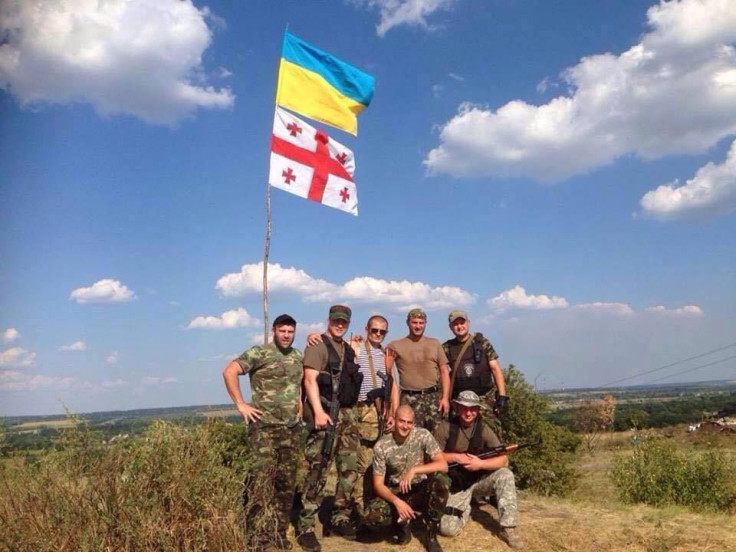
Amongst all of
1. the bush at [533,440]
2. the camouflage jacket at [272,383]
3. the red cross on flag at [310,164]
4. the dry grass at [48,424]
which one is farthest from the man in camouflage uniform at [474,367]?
the bush at [533,440]

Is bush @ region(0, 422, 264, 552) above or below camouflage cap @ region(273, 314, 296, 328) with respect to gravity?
below

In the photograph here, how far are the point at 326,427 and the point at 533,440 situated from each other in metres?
10.1

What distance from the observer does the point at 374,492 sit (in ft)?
20.4

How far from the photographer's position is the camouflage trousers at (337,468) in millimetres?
6105

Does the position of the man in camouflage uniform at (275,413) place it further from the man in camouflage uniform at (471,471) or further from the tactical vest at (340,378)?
the man in camouflage uniform at (471,471)

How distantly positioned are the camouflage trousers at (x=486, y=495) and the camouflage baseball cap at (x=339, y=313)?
94.4 inches

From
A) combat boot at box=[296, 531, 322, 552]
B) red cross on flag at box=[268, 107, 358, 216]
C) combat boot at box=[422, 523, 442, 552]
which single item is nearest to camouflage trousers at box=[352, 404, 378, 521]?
combat boot at box=[296, 531, 322, 552]

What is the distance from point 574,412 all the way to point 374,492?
4883cm

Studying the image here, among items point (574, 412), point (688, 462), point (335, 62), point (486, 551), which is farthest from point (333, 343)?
point (574, 412)

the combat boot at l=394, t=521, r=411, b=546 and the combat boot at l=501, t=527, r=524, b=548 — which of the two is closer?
the combat boot at l=394, t=521, r=411, b=546

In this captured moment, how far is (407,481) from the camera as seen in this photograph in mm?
6082

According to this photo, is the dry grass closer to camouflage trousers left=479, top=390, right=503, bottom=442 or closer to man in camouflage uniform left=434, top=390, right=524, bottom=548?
man in camouflage uniform left=434, top=390, right=524, bottom=548

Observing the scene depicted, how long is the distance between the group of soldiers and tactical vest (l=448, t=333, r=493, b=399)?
0.24m

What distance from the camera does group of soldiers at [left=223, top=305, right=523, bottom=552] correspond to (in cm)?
599
